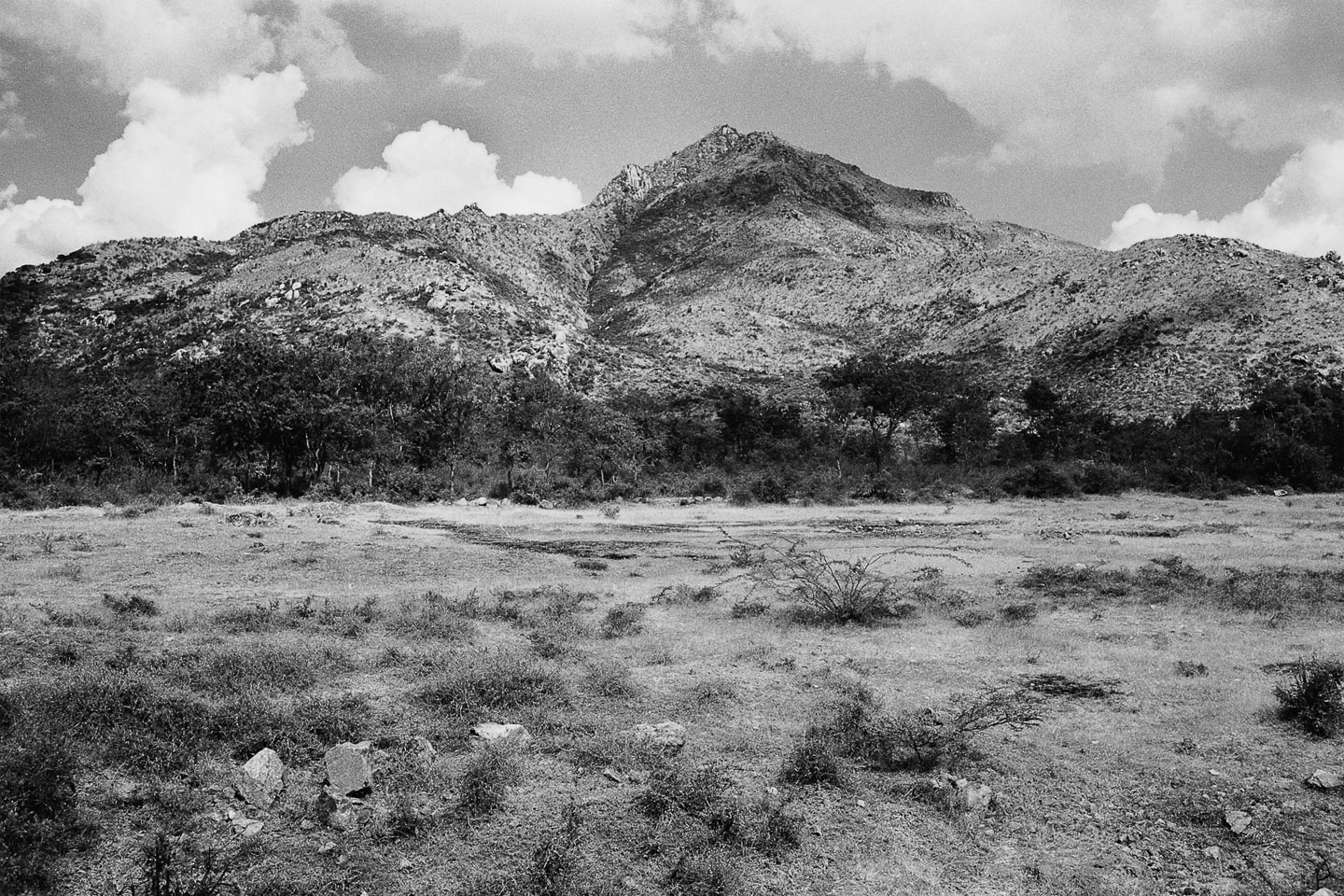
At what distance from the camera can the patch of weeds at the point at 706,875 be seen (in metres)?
5.40

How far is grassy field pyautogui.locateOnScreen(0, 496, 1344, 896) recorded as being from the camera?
5684 mm

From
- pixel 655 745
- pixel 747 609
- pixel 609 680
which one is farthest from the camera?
pixel 747 609

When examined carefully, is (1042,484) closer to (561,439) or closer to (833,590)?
(833,590)

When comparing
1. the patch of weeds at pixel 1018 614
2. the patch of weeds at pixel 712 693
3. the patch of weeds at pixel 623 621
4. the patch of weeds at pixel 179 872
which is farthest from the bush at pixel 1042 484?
the patch of weeds at pixel 179 872

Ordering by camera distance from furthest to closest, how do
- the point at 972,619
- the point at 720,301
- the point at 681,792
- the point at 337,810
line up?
the point at 720,301
the point at 972,619
the point at 681,792
the point at 337,810

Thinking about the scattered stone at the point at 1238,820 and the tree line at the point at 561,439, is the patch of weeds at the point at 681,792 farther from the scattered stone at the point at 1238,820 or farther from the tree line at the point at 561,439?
the tree line at the point at 561,439

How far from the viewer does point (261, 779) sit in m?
6.72

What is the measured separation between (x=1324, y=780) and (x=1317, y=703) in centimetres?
185

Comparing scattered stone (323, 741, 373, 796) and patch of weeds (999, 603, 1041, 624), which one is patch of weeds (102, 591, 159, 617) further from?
patch of weeds (999, 603, 1041, 624)

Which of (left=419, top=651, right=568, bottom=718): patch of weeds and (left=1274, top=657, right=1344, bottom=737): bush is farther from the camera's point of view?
(left=419, top=651, right=568, bottom=718): patch of weeds

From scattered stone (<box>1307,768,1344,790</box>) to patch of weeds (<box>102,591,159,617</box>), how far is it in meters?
15.7

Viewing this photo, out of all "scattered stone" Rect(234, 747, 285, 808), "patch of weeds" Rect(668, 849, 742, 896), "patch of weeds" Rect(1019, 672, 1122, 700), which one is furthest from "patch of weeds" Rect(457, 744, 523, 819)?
"patch of weeds" Rect(1019, 672, 1122, 700)

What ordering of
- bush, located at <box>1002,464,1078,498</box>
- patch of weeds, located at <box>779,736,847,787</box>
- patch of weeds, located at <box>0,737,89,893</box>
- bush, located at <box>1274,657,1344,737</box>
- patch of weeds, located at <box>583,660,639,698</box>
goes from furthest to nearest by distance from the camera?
bush, located at <box>1002,464,1078,498</box>
patch of weeds, located at <box>583,660,639,698</box>
bush, located at <box>1274,657,1344,737</box>
patch of weeds, located at <box>779,736,847,787</box>
patch of weeds, located at <box>0,737,89,893</box>

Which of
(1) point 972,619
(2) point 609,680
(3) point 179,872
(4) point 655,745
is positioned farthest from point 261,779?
(1) point 972,619
